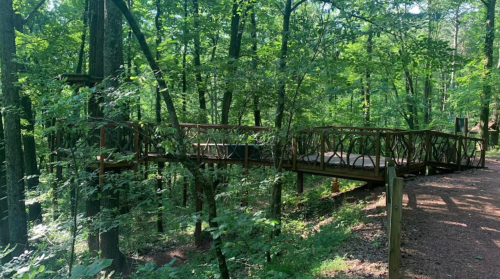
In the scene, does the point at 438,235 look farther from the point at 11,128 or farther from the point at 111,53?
the point at 11,128

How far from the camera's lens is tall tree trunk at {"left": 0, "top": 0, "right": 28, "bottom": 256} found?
8320 mm

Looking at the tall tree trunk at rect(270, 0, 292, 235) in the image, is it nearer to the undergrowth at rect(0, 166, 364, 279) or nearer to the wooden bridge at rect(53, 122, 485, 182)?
the undergrowth at rect(0, 166, 364, 279)

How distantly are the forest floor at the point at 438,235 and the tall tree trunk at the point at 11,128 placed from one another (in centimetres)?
924

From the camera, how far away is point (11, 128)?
856 centimetres

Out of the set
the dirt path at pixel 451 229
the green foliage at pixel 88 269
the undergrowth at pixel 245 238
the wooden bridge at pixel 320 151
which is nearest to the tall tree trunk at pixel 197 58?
the wooden bridge at pixel 320 151

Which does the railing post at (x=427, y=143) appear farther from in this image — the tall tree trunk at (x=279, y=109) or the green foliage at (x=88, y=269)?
the green foliage at (x=88, y=269)

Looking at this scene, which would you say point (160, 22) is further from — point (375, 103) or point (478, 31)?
point (478, 31)

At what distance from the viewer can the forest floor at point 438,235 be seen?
3771 mm

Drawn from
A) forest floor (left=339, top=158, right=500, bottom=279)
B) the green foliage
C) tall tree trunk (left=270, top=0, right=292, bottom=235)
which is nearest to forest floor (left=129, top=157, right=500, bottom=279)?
forest floor (left=339, top=158, right=500, bottom=279)

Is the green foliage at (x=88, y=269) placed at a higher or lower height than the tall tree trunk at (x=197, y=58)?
lower

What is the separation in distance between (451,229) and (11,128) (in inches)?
443

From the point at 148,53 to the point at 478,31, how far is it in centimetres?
1889

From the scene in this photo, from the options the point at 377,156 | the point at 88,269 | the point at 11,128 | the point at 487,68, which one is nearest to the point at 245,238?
the point at 88,269

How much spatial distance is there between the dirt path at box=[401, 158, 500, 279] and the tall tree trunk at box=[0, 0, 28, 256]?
9.92m
